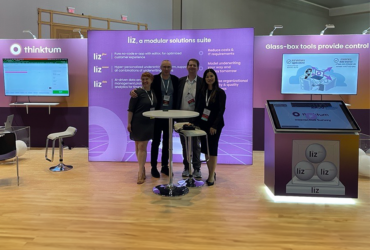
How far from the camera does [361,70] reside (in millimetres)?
5922

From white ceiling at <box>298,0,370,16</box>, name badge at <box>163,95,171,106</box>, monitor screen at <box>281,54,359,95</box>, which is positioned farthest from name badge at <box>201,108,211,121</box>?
white ceiling at <box>298,0,370,16</box>

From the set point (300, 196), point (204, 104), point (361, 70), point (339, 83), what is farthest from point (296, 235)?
point (361, 70)

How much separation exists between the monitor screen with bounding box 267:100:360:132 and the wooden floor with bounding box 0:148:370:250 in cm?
77

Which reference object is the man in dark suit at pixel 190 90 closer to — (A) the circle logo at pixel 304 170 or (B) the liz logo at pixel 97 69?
(A) the circle logo at pixel 304 170

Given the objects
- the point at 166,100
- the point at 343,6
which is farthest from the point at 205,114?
the point at 343,6

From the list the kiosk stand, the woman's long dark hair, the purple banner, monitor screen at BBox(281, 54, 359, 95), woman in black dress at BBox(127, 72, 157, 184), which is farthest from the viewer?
monitor screen at BBox(281, 54, 359, 95)

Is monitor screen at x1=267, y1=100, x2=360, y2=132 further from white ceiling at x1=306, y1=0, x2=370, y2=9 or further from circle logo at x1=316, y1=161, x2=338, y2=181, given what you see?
white ceiling at x1=306, y1=0, x2=370, y2=9

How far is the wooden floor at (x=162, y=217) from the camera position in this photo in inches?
99.7

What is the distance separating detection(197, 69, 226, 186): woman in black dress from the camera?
381 cm

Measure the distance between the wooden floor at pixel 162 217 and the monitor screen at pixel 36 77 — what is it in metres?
2.18

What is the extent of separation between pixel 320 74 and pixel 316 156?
282cm

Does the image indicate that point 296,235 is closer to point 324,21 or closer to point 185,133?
point 185,133

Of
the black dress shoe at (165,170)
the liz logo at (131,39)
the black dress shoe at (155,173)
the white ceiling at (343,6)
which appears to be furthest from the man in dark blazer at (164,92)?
the white ceiling at (343,6)

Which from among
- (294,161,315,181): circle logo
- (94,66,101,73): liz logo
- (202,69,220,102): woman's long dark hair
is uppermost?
(94,66,101,73): liz logo
